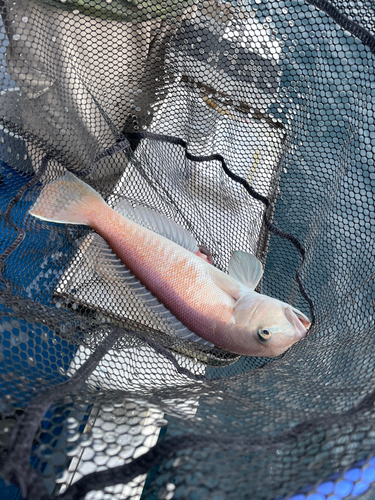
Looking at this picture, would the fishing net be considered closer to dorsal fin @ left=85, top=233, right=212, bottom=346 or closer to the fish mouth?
dorsal fin @ left=85, top=233, right=212, bottom=346

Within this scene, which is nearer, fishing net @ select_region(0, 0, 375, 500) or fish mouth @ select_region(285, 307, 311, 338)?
fishing net @ select_region(0, 0, 375, 500)

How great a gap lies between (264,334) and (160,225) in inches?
40.0

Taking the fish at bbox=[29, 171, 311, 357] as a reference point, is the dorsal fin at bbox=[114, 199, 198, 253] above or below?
below

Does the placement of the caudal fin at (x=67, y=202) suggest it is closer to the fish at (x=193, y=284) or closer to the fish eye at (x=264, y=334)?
the fish at (x=193, y=284)

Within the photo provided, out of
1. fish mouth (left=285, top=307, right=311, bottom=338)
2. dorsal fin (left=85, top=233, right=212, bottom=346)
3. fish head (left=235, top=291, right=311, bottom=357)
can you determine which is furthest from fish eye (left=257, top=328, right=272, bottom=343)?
dorsal fin (left=85, top=233, right=212, bottom=346)

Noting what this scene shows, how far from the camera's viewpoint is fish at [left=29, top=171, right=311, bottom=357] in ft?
5.69

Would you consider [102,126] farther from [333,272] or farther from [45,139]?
[333,272]

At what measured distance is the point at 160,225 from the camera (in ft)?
7.54

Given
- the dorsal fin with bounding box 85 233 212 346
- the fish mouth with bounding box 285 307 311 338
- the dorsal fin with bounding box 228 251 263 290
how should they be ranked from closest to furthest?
1. the fish mouth with bounding box 285 307 311 338
2. the dorsal fin with bounding box 85 233 212 346
3. the dorsal fin with bounding box 228 251 263 290

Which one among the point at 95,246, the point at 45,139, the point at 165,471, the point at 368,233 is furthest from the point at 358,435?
the point at 45,139

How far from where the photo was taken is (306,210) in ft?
7.96

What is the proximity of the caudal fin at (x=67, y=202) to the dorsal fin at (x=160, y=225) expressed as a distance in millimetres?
315

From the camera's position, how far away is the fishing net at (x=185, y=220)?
1000 mm

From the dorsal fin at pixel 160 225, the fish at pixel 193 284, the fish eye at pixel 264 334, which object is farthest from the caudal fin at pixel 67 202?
the fish eye at pixel 264 334
